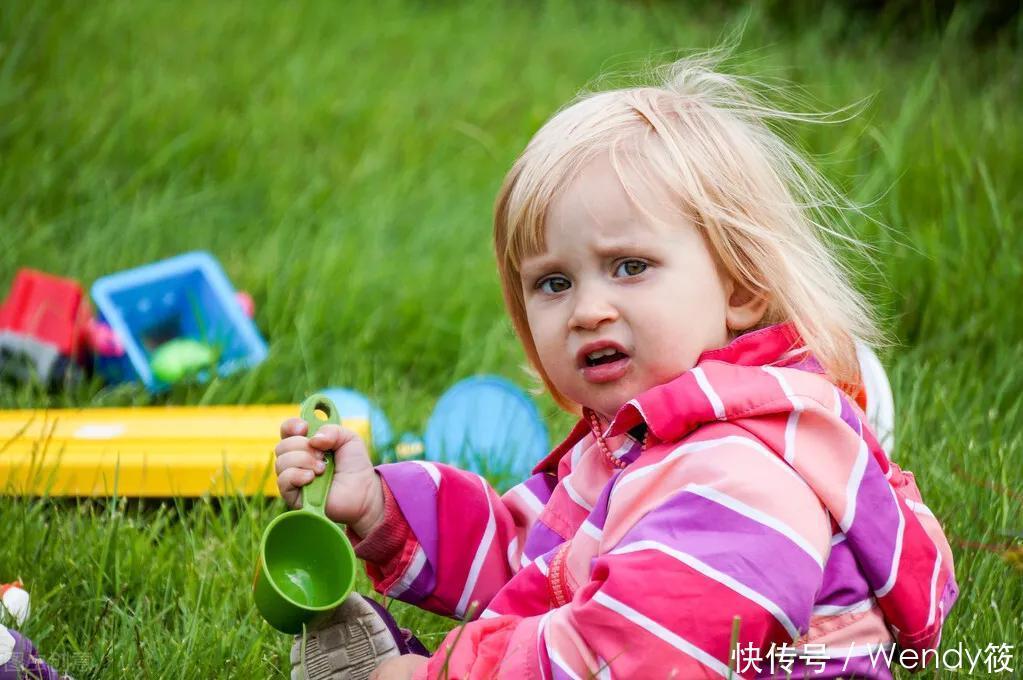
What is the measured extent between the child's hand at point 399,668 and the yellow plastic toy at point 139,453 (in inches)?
29.1

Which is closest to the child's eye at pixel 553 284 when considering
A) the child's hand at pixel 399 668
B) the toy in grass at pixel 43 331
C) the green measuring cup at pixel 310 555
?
the green measuring cup at pixel 310 555

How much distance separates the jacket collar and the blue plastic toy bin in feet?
5.05

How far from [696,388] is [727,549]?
224mm

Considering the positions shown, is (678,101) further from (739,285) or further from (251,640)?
(251,640)

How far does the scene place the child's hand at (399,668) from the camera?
5.19ft

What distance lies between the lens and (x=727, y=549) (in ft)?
4.59

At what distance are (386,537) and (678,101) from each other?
2.51 feet

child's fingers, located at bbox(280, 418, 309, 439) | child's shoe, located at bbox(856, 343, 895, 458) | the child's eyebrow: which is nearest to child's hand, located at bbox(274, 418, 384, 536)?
child's fingers, located at bbox(280, 418, 309, 439)

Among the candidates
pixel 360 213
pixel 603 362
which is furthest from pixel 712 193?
pixel 360 213

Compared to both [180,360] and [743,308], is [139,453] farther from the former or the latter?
[743,308]

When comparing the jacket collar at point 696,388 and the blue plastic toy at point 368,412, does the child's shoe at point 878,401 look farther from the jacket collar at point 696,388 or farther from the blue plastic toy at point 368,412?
the blue plastic toy at point 368,412

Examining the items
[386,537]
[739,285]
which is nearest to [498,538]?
[386,537]

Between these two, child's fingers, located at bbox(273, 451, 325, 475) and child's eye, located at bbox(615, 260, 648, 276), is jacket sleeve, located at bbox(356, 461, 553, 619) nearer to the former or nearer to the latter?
child's fingers, located at bbox(273, 451, 325, 475)

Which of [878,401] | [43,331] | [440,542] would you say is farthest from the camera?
[43,331]
